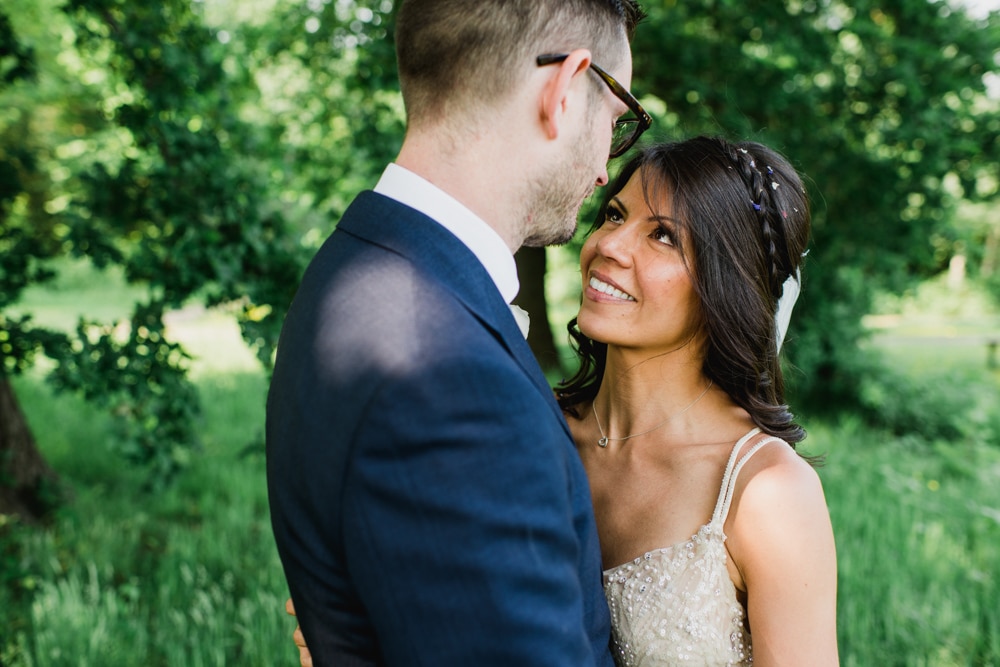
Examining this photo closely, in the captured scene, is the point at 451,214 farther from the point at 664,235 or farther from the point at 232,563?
the point at 232,563

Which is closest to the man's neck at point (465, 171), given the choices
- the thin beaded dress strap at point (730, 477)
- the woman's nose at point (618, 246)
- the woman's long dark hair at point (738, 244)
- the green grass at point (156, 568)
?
the woman's nose at point (618, 246)

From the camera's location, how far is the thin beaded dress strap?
1.90m

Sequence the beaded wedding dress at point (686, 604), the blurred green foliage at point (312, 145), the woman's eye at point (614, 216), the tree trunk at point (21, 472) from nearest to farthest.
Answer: the beaded wedding dress at point (686, 604), the woman's eye at point (614, 216), the blurred green foliage at point (312, 145), the tree trunk at point (21, 472)

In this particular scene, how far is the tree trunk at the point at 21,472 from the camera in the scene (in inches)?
183

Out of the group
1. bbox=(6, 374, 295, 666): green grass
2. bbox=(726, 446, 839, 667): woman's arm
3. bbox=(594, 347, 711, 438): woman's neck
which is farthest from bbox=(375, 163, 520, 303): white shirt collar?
bbox=(6, 374, 295, 666): green grass

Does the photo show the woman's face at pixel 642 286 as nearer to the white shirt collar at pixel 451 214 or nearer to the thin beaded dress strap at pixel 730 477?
the thin beaded dress strap at pixel 730 477

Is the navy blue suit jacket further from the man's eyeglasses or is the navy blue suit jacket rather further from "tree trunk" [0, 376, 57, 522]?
"tree trunk" [0, 376, 57, 522]

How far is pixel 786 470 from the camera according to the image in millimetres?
1825

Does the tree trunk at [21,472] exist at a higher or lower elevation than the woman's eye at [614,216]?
lower

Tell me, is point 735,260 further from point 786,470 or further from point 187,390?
point 187,390

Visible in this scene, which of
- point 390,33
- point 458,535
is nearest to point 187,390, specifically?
point 390,33

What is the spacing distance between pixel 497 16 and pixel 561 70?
0.15 m

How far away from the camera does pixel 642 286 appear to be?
82.0 inches

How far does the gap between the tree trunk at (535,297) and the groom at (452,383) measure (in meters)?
4.33
